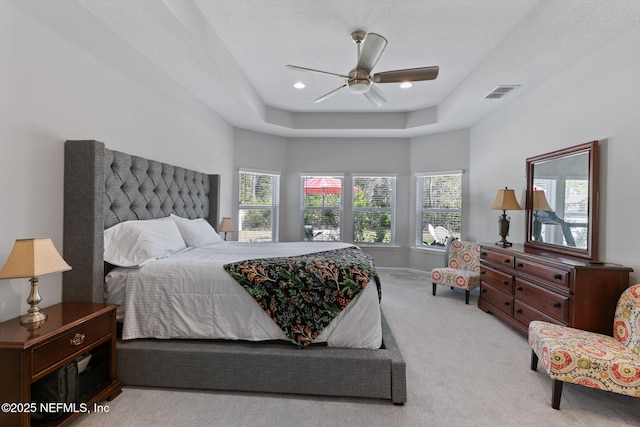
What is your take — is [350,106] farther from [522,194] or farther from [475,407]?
[475,407]

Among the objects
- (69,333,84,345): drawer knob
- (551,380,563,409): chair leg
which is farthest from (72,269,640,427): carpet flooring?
(69,333,84,345): drawer knob

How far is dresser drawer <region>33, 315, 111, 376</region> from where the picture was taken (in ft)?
5.04

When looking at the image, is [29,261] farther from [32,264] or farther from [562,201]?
[562,201]

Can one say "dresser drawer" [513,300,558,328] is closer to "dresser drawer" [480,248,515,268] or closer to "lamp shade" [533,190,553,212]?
"dresser drawer" [480,248,515,268]

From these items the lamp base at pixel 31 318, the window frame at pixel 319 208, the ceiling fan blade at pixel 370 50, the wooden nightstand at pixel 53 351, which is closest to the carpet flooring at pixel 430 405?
the wooden nightstand at pixel 53 351

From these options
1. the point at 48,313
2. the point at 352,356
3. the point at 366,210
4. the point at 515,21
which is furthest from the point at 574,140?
the point at 48,313

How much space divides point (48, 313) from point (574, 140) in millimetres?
4471

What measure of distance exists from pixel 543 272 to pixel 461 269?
1926 millimetres

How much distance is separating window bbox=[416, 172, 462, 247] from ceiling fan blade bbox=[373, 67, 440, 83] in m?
3.09

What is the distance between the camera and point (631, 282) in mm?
2393

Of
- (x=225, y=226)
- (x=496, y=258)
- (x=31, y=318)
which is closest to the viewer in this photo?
(x=31, y=318)

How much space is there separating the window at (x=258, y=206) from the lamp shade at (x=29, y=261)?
150 inches

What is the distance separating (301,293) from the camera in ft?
7.04

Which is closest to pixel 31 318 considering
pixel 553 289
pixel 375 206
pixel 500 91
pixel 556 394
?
pixel 556 394
